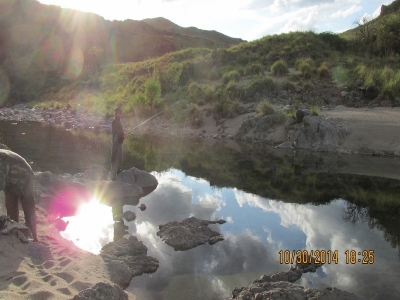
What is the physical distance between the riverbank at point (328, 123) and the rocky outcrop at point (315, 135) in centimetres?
6

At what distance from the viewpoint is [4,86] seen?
57.3 metres

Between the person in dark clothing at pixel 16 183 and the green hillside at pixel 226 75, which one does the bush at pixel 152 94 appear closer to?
the green hillside at pixel 226 75

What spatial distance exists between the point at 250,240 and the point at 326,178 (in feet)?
20.9

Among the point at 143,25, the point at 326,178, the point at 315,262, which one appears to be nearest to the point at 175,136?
the point at 326,178

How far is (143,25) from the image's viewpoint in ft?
289

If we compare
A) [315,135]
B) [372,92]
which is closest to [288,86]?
[372,92]

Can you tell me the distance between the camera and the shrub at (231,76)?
2909 centimetres

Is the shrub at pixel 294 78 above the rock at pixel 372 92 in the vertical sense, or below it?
above

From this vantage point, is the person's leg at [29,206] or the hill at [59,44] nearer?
the person's leg at [29,206]

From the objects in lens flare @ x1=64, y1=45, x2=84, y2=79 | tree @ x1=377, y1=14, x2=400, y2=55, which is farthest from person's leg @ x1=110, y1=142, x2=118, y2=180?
lens flare @ x1=64, y1=45, x2=84, y2=79

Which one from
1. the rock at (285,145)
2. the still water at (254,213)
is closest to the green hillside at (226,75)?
the rock at (285,145)

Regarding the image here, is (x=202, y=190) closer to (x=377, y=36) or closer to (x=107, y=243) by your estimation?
(x=107, y=243)

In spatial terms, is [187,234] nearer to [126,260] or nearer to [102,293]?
[126,260]
